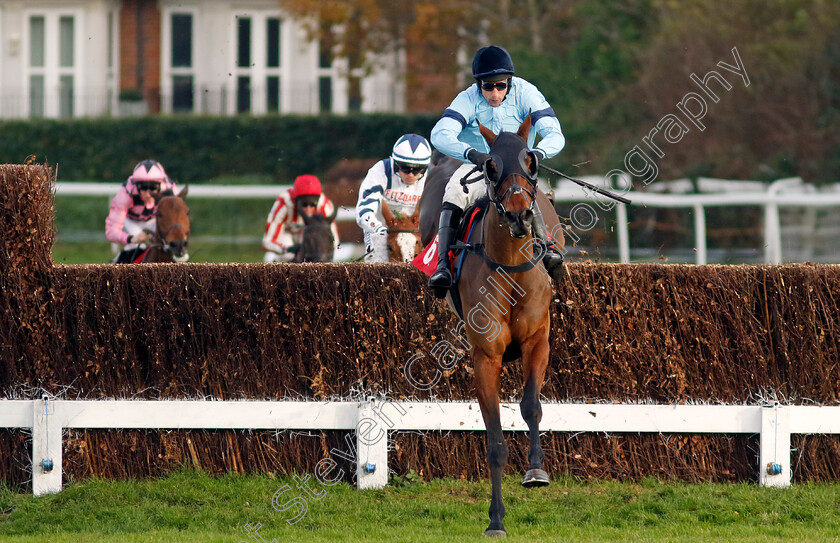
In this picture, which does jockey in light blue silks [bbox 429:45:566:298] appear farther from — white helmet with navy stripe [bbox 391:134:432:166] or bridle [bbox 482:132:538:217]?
white helmet with navy stripe [bbox 391:134:432:166]

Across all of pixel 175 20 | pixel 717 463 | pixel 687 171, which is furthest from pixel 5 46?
pixel 717 463

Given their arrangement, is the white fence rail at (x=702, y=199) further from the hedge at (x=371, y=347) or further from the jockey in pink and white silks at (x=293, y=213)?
the hedge at (x=371, y=347)

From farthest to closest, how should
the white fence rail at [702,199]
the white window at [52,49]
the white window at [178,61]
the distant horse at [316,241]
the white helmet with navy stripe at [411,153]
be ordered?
the white window at [52,49] < the white window at [178,61] < the white fence rail at [702,199] < the distant horse at [316,241] < the white helmet with navy stripe at [411,153]

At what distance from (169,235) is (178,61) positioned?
16.7m

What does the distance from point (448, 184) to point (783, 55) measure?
49.4 feet

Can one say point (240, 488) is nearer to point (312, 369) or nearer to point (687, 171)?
point (312, 369)

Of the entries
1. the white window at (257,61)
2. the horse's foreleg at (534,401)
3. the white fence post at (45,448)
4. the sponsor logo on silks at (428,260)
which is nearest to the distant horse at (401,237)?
the sponsor logo on silks at (428,260)

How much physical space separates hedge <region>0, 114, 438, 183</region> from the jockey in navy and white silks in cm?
1344

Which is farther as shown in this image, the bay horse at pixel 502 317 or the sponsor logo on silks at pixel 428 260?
the sponsor logo on silks at pixel 428 260

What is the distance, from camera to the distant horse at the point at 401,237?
27.7 feet

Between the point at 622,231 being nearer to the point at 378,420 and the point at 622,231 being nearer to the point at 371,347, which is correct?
the point at 371,347

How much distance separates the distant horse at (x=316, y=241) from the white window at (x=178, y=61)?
1529 centimetres

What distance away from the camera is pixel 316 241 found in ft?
32.1

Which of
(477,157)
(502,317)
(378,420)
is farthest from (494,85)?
(378,420)
